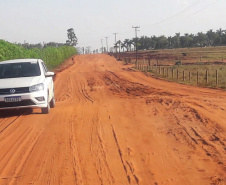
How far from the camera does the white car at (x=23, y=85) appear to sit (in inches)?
405

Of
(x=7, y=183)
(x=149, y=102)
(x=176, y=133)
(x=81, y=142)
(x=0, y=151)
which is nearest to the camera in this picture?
(x=7, y=183)

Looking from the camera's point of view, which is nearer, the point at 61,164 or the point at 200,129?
the point at 61,164

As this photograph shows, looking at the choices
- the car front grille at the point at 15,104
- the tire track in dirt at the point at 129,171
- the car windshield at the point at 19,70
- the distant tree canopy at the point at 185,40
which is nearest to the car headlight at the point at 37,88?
the car front grille at the point at 15,104

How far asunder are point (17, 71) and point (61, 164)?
609 cm

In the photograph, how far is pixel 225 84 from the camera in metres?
20.9

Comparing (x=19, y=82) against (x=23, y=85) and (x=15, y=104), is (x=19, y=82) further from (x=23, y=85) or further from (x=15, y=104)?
(x=15, y=104)

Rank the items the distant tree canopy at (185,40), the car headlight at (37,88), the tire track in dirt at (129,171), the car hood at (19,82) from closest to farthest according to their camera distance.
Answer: the tire track in dirt at (129,171), the car hood at (19,82), the car headlight at (37,88), the distant tree canopy at (185,40)

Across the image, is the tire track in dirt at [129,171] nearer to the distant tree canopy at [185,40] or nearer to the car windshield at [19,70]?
the car windshield at [19,70]

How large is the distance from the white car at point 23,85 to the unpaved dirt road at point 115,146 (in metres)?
0.48

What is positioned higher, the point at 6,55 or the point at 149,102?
the point at 6,55

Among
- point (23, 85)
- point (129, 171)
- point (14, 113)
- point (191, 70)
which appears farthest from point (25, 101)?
point (191, 70)

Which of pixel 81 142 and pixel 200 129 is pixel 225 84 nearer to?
pixel 200 129

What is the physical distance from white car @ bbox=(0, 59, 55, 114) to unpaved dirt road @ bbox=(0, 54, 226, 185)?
483 mm

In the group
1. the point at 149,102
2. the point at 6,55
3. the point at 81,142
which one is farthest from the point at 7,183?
the point at 6,55
